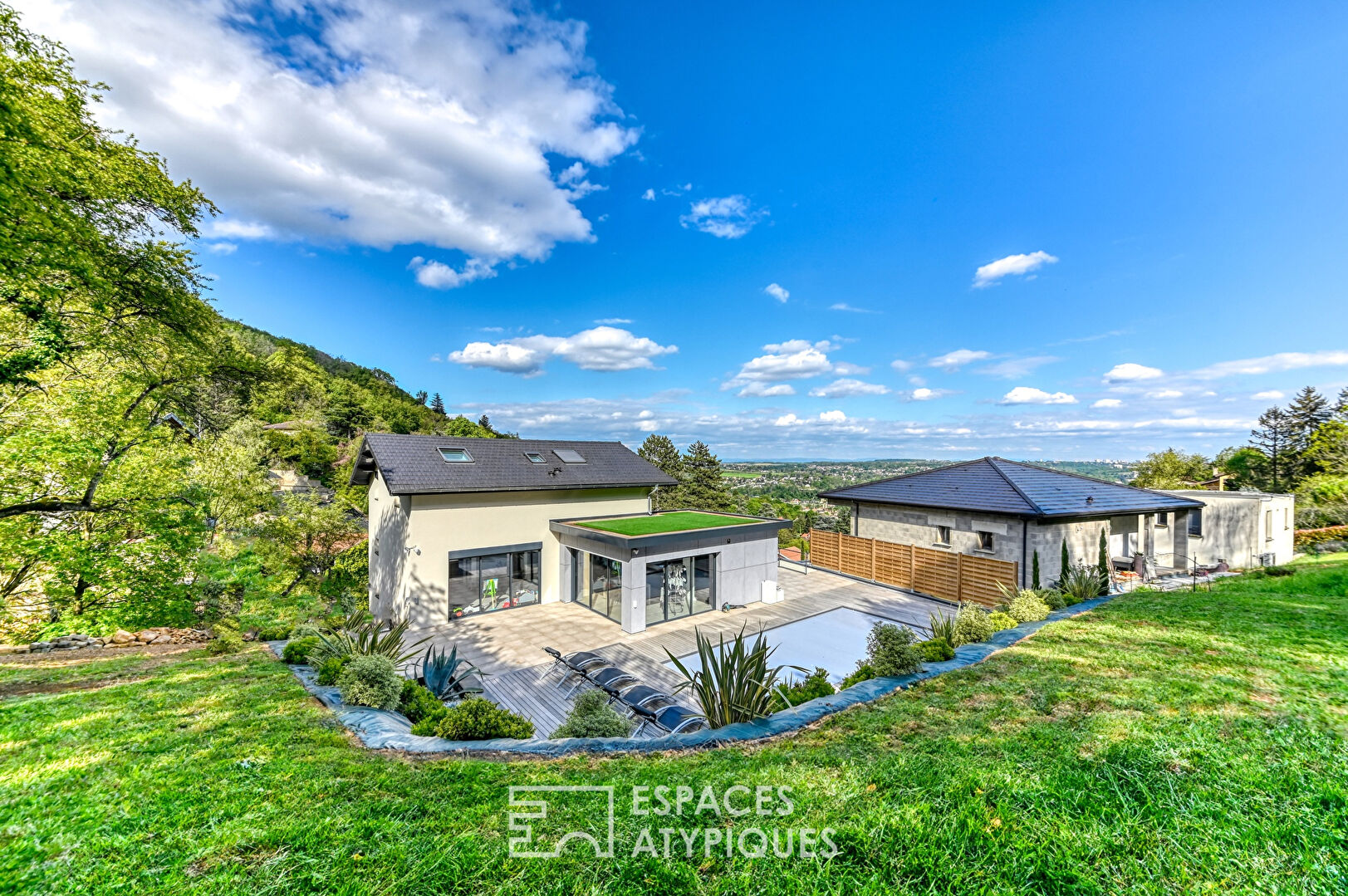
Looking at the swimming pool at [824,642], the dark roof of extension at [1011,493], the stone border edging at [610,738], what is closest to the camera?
the stone border edging at [610,738]

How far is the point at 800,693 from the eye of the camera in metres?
7.13

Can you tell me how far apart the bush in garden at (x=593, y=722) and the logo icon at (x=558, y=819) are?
2.43 meters

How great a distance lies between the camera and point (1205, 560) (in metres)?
19.0

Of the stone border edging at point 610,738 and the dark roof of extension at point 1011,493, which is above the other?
the dark roof of extension at point 1011,493

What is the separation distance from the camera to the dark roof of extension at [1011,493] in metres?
14.9

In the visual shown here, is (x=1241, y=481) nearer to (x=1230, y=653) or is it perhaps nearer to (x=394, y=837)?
(x=1230, y=653)

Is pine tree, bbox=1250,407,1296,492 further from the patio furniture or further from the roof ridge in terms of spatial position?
the patio furniture

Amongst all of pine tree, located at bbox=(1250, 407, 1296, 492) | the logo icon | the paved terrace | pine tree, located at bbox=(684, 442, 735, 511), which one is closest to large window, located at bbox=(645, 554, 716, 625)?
the paved terrace

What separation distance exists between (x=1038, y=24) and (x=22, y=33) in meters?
19.9

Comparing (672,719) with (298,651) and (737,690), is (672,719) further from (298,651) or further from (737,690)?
(298,651)

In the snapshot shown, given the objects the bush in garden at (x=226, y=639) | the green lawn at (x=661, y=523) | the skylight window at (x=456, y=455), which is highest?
Answer: the skylight window at (x=456, y=455)

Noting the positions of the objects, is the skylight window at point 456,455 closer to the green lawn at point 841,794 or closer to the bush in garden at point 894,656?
the green lawn at point 841,794

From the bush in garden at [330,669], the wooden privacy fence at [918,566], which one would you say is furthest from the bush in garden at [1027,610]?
the bush in garden at [330,669]

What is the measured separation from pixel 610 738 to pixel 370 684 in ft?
13.3
